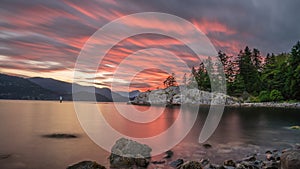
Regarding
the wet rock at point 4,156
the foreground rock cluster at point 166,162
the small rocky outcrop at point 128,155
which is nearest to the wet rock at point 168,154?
the foreground rock cluster at point 166,162

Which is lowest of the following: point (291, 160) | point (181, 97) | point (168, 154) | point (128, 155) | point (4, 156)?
point (4, 156)

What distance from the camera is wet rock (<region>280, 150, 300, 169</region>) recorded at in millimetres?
9664

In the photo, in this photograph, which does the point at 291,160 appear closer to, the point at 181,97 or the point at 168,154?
the point at 168,154

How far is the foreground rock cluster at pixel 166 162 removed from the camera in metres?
11.2

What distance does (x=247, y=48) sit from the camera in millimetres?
95125

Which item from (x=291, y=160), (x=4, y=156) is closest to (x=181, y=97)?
(x=4, y=156)

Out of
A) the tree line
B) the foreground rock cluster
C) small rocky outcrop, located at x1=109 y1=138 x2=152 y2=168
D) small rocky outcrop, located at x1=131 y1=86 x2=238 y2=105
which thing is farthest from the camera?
small rocky outcrop, located at x1=131 y1=86 x2=238 y2=105

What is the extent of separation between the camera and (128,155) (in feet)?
44.3

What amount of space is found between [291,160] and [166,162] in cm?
677

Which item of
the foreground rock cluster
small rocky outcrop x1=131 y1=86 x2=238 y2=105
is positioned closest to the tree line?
small rocky outcrop x1=131 y1=86 x2=238 y2=105

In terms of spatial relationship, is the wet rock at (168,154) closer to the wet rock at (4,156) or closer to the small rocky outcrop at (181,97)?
the wet rock at (4,156)

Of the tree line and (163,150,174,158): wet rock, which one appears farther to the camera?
the tree line

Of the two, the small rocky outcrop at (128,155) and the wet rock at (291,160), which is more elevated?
the wet rock at (291,160)

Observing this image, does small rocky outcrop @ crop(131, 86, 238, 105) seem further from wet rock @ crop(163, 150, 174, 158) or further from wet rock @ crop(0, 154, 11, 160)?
wet rock @ crop(0, 154, 11, 160)
